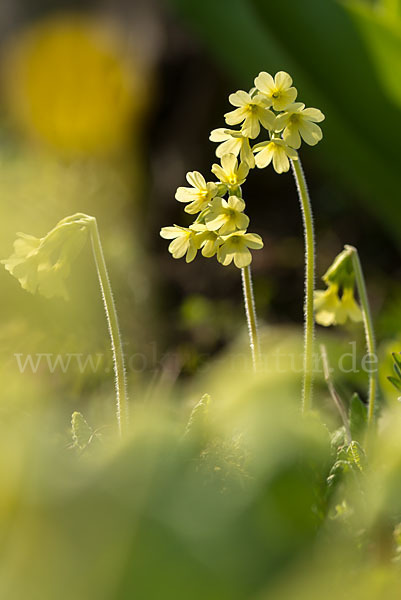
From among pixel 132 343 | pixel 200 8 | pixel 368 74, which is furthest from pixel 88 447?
pixel 200 8

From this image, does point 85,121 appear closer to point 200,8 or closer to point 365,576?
point 200,8

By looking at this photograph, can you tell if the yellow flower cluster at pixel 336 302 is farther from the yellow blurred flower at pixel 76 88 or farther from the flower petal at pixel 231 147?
the yellow blurred flower at pixel 76 88

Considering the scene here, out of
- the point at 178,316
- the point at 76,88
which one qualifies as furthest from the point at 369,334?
the point at 76,88

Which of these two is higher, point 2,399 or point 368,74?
point 368,74

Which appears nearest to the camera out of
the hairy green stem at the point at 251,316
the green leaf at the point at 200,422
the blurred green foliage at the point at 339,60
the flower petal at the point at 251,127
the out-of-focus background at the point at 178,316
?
the out-of-focus background at the point at 178,316

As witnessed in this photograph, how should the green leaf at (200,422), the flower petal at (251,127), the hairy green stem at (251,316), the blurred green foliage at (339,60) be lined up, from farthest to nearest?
the blurred green foliage at (339,60) < the hairy green stem at (251,316) < the flower petal at (251,127) < the green leaf at (200,422)

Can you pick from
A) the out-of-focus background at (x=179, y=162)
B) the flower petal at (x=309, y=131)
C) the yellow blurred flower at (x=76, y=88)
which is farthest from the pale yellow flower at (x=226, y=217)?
the yellow blurred flower at (x=76, y=88)

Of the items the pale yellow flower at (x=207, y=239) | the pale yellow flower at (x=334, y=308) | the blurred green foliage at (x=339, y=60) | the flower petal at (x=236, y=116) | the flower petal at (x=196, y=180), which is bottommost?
the pale yellow flower at (x=334, y=308)
